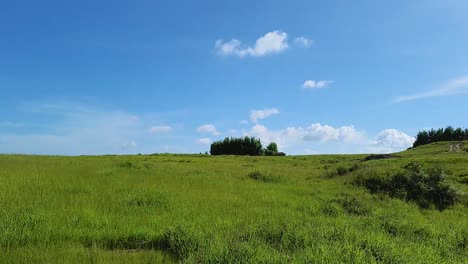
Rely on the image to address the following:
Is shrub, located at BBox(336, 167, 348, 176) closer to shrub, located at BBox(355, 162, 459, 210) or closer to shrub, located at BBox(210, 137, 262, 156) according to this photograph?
shrub, located at BBox(355, 162, 459, 210)

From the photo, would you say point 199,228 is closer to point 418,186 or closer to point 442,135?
point 418,186

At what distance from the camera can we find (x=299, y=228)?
9.98m

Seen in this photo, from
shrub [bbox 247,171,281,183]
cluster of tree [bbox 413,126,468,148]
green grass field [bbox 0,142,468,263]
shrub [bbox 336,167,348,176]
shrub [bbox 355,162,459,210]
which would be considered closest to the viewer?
green grass field [bbox 0,142,468,263]

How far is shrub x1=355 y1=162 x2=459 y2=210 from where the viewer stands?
20484 mm

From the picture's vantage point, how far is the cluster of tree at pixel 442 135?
101 meters

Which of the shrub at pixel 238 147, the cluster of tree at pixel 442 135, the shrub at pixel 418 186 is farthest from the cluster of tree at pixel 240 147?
the shrub at pixel 418 186

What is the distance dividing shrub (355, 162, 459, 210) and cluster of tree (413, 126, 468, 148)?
292 ft

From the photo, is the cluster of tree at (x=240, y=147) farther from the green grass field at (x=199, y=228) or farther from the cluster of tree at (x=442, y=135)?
the green grass field at (x=199, y=228)

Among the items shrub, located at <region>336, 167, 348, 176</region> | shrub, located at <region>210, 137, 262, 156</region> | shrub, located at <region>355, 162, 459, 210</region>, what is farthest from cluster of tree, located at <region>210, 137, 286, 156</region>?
shrub, located at <region>355, 162, 459, 210</region>

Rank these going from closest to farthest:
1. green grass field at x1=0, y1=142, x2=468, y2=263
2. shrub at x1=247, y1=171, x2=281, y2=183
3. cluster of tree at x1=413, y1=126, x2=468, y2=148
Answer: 1. green grass field at x1=0, y1=142, x2=468, y2=263
2. shrub at x1=247, y1=171, x2=281, y2=183
3. cluster of tree at x1=413, y1=126, x2=468, y2=148

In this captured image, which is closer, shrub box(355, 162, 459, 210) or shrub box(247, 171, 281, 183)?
shrub box(355, 162, 459, 210)

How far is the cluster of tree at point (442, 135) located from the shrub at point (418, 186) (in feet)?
292

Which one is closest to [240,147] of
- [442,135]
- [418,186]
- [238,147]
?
[238,147]

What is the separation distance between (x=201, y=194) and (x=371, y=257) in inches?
356
